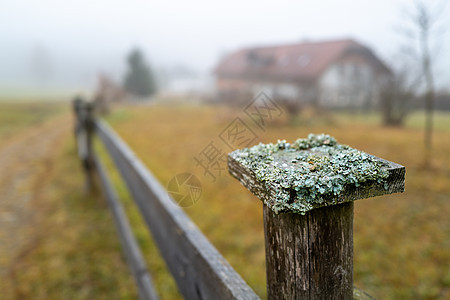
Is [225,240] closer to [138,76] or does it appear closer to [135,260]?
[135,260]

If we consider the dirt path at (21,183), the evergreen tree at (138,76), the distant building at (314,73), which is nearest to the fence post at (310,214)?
the dirt path at (21,183)

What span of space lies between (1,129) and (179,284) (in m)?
14.0

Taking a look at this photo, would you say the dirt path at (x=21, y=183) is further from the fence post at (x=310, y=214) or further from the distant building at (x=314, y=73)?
the distant building at (x=314, y=73)

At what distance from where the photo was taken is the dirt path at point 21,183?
11.8ft

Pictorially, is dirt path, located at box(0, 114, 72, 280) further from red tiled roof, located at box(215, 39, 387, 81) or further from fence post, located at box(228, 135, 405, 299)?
red tiled roof, located at box(215, 39, 387, 81)

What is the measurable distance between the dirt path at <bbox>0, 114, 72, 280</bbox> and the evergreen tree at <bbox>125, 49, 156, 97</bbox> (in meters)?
22.9

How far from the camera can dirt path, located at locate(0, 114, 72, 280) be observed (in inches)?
142

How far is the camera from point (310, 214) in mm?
599

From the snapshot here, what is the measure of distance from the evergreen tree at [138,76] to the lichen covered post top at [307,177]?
111 feet

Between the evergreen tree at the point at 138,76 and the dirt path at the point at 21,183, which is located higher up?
the evergreen tree at the point at 138,76

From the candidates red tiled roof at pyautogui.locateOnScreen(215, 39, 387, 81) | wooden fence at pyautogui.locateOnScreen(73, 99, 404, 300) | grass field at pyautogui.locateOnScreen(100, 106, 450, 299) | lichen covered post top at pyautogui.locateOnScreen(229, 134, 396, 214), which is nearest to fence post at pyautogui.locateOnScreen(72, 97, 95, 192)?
grass field at pyautogui.locateOnScreen(100, 106, 450, 299)

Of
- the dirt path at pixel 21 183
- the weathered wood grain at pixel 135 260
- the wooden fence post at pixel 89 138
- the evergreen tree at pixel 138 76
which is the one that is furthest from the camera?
the evergreen tree at pixel 138 76

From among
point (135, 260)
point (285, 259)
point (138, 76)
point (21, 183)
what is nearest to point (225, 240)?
point (135, 260)

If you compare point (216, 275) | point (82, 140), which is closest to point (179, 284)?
point (216, 275)
